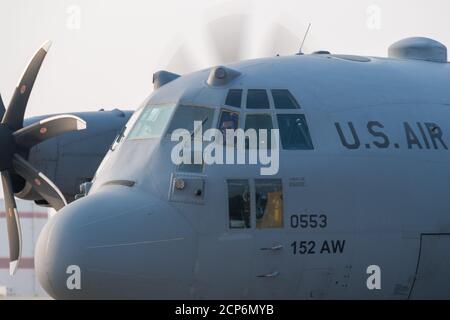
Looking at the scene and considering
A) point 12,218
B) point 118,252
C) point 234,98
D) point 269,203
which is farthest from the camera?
point 12,218

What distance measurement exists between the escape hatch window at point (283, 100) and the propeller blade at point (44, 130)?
681 centimetres

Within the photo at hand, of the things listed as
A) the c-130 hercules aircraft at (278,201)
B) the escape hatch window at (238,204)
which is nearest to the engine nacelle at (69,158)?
the c-130 hercules aircraft at (278,201)

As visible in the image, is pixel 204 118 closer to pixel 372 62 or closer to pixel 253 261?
pixel 253 261

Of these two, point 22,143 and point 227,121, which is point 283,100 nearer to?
point 227,121

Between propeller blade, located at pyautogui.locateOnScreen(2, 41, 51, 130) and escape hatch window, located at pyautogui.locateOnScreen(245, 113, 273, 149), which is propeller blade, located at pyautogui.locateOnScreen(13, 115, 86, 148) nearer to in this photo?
propeller blade, located at pyautogui.locateOnScreen(2, 41, 51, 130)

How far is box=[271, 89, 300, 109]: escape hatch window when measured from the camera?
16.3m

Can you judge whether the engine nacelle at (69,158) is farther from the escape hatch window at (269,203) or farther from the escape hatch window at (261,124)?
the escape hatch window at (269,203)

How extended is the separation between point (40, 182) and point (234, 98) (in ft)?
25.2

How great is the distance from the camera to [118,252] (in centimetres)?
1493

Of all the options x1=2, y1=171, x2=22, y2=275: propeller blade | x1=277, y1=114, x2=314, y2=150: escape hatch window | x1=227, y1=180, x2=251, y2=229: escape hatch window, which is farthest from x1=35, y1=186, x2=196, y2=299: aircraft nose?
x1=2, y1=171, x2=22, y2=275: propeller blade

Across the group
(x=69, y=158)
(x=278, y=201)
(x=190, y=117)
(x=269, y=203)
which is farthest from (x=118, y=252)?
(x=69, y=158)

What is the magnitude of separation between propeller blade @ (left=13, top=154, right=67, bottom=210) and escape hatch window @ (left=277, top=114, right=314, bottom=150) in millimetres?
7511

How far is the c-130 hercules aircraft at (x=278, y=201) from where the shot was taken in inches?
595

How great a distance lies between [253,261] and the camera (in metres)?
15.4
